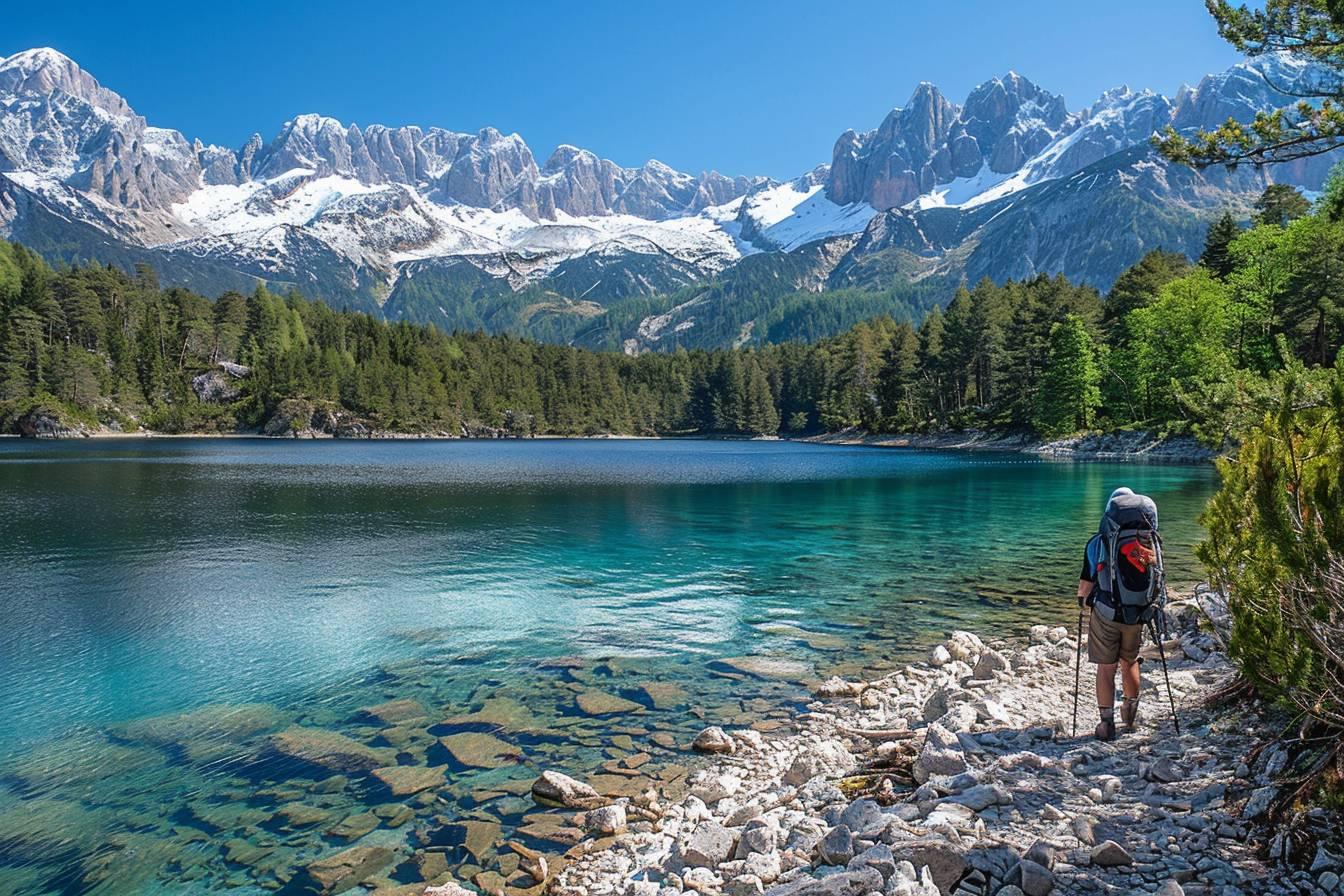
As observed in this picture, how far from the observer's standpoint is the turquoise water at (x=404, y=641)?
32.4 ft

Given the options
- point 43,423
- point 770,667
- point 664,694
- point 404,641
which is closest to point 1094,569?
point 770,667

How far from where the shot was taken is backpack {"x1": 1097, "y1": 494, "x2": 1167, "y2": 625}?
351 inches

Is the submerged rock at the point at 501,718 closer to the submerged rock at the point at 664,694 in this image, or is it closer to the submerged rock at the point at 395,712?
the submerged rock at the point at 395,712

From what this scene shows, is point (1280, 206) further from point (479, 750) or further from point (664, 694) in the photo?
point (479, 750)

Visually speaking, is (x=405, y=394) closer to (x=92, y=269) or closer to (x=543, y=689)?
(x=92, y=269)

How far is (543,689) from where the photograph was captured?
14891 millimetres

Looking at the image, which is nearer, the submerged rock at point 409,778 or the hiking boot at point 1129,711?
the hiking boot at point 1129,711

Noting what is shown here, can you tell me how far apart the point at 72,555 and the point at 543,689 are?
1040 inches

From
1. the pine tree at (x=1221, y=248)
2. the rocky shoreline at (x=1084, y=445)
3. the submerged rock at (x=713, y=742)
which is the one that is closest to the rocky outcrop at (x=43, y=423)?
the rocky shoreline at (x=1084, y=445)

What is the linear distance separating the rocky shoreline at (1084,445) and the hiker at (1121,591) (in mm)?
53617

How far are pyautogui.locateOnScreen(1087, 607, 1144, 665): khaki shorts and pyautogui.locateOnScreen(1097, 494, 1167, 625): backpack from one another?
0.48 ft

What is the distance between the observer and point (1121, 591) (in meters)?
9.02

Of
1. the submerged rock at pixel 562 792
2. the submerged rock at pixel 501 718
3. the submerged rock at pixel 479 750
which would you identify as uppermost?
the submerged rock at pixel 562 792

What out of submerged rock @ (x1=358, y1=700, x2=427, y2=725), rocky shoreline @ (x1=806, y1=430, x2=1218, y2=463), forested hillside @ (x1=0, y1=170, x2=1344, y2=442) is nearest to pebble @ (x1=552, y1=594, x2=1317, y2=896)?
submerged rock @ (x1=358, y1=700, x2=427, y2=725)
